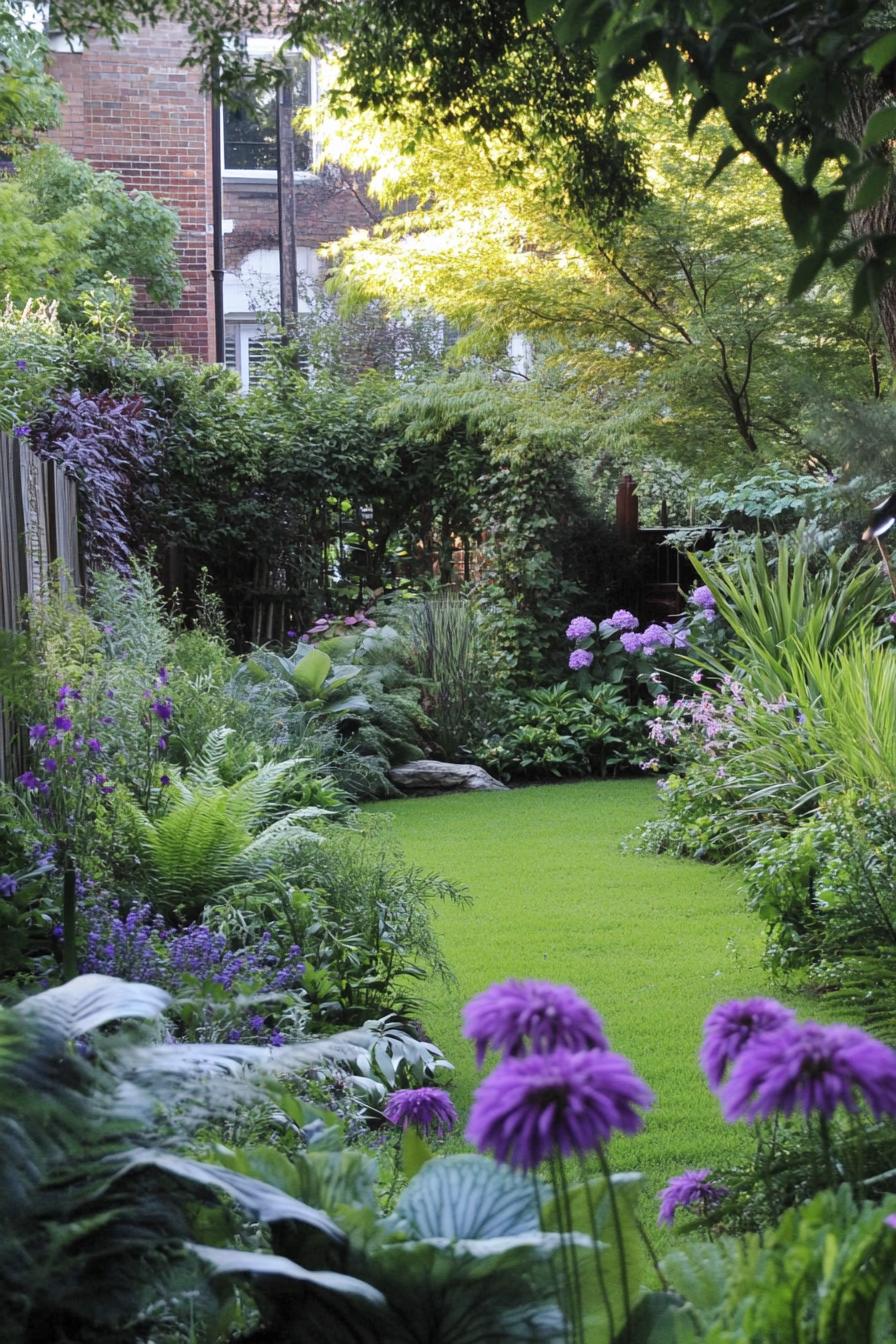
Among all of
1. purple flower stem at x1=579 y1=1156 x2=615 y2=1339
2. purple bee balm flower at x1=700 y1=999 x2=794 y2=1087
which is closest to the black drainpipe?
purple flower stem at x1=579 y1=1156 x2=615 y2=1339

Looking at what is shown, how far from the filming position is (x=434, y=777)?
941cm

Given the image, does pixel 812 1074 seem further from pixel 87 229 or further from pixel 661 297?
pixel 87 229

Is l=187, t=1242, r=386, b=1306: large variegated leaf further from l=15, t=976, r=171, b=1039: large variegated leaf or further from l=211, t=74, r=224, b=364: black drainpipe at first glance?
l=211, t=74, r=224, b=364: black drainpipe

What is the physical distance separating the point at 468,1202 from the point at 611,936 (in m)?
4.25

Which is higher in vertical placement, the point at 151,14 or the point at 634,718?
the point at 151,14

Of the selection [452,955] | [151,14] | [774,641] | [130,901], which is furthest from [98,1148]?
[774,641]

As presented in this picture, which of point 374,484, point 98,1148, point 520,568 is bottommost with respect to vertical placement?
point 98,1148

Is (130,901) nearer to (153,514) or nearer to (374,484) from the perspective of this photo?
(153,514)

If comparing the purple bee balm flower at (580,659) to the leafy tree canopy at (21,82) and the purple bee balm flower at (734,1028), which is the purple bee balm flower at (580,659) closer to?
the leafy tree canopy at (21,82)

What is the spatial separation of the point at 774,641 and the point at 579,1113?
22.6 ft

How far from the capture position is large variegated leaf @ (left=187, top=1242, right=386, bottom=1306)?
1.10 meters

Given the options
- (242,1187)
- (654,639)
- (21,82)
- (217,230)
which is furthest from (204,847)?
(217,230)

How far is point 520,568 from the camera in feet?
36.6

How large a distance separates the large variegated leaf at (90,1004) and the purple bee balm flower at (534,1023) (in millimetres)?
325
